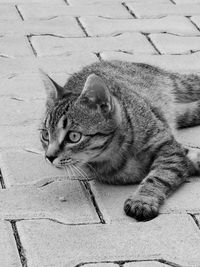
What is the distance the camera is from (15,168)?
4.96 metres

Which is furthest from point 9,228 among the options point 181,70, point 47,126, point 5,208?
point 181,70

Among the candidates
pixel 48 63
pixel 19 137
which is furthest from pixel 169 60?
pixel 19 137

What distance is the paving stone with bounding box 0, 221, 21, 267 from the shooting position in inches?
153

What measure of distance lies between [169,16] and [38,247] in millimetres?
4030

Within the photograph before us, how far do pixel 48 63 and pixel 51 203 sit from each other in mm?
2249

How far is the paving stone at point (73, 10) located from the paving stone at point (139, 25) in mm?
150

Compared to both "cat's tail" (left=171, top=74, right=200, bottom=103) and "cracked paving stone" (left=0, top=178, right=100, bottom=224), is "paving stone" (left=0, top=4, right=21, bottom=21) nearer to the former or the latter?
"cat's tail" (left=171, top=74, right=200, bottom=103)

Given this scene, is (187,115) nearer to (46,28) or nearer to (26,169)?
(26,169)

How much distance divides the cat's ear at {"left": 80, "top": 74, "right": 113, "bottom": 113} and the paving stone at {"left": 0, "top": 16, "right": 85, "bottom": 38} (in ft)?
8.51

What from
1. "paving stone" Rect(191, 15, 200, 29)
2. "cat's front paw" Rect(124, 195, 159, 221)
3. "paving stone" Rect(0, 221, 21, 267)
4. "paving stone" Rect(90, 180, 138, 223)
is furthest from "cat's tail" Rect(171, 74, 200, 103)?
"paving stone" Rect(0, 221, 21, 267)

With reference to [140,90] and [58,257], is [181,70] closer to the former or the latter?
[140,90]

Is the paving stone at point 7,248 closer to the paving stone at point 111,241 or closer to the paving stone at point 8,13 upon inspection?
the paving stone at point 111,241

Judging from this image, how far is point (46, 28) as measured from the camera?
724 cm

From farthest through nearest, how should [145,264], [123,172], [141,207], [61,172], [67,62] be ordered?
[67,62] → [61,172] → [123,172] → [141,207] → [145,264]
